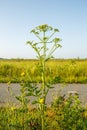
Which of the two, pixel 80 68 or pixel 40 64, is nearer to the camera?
pixel 40 64

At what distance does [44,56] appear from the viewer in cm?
495

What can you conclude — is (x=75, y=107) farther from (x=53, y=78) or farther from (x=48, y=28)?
(x=48, y=28)

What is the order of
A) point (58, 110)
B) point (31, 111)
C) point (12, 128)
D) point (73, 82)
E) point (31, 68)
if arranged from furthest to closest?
point (31, 68), point (73, 82), point (31, 111), point (58, 110), point (12, 128)

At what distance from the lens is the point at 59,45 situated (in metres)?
4.97

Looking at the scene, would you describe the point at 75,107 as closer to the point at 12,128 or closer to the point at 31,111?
the point at 12,128

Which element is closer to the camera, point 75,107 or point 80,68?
point 75,107

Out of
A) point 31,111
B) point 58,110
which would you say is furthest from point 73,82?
point 58,110

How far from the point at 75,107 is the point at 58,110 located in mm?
417

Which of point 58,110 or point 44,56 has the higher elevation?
point 44,56

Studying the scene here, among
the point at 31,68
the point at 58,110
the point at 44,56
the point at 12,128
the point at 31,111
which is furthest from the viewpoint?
the point at 31,68

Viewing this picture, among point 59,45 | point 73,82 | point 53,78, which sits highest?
point 59,45

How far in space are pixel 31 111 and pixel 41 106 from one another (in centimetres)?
307

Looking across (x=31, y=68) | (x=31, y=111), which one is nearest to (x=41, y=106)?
(x=31, y=111)

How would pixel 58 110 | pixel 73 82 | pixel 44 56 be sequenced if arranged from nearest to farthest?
pixel 44 56
pixel 58 110
pixel 73 82
